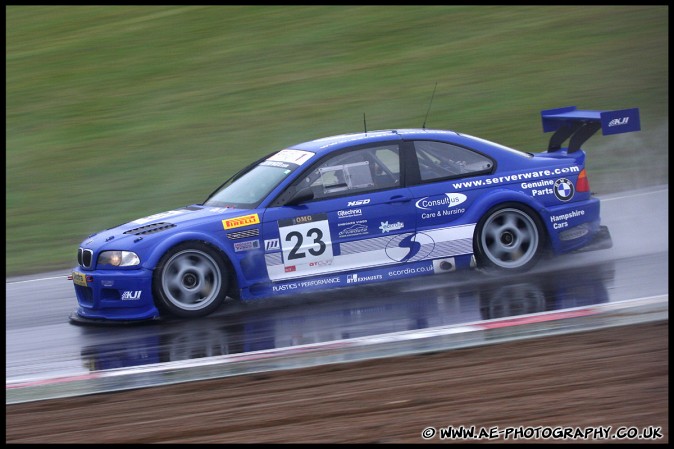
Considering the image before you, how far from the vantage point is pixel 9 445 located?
5301 millimetres

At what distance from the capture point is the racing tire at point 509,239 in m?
8.66

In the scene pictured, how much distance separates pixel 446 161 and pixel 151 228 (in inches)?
108

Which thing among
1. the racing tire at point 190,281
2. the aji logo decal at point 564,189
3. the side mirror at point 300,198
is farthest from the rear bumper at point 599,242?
the racing tire at point 190,281

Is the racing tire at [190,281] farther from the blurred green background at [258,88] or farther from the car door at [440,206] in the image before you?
the blurred green background at [258,88]

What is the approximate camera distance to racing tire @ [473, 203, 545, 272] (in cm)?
866

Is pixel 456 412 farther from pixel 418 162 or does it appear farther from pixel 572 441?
pixel 418 162

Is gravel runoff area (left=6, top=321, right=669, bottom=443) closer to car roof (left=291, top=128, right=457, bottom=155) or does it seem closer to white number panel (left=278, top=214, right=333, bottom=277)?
white number panel (left=278, top=214, right=333, bottom=277)

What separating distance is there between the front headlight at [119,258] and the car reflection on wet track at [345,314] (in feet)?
1.80

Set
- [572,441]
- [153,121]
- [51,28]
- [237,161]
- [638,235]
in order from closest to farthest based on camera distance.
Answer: [572,441], [638,235], [237,161], [153,121], [51,28]

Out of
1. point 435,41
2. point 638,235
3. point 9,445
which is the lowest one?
point 9,445

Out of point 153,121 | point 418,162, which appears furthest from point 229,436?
point 153,121

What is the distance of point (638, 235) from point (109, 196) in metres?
7.44

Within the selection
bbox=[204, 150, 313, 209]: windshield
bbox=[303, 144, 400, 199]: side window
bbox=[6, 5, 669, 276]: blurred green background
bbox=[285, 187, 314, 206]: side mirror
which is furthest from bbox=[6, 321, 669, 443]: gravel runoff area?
bbox=[6, 5, 669, 276]: blurred green background

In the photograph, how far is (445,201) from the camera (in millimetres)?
8555
